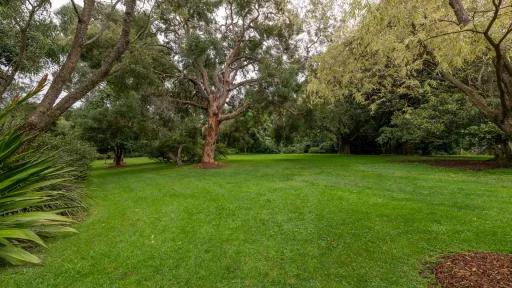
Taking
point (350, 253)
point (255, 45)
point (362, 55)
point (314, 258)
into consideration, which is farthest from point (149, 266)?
point (255, 45)

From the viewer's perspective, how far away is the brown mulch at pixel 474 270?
11.1 ft

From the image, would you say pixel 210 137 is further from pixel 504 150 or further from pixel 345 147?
pixel 345 147

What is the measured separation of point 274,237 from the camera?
5066 mm

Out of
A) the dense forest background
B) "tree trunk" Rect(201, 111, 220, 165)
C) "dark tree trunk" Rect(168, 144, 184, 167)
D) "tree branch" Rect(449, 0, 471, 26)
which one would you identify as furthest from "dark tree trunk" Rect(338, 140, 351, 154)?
"tree branch" Rect(449, 0, 471, 26)

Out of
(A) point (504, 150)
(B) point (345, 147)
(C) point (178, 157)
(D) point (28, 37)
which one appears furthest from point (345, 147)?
(D) point (28, 37)

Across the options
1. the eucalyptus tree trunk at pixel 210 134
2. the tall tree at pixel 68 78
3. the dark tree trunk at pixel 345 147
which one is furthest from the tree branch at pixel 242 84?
the tall tree at pixel 68 78

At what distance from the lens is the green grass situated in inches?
148

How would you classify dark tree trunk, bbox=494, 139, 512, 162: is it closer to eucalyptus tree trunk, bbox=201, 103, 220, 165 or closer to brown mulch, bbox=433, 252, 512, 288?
brown mulch, bbox=433, 252, 512, 288

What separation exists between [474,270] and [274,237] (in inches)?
101

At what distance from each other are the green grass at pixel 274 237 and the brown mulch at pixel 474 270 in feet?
0.74

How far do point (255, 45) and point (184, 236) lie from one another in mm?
14023

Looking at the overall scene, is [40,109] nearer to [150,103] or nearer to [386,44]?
[386,44]

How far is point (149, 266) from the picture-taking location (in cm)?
406

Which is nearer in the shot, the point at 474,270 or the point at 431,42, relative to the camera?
the point at 474,270
